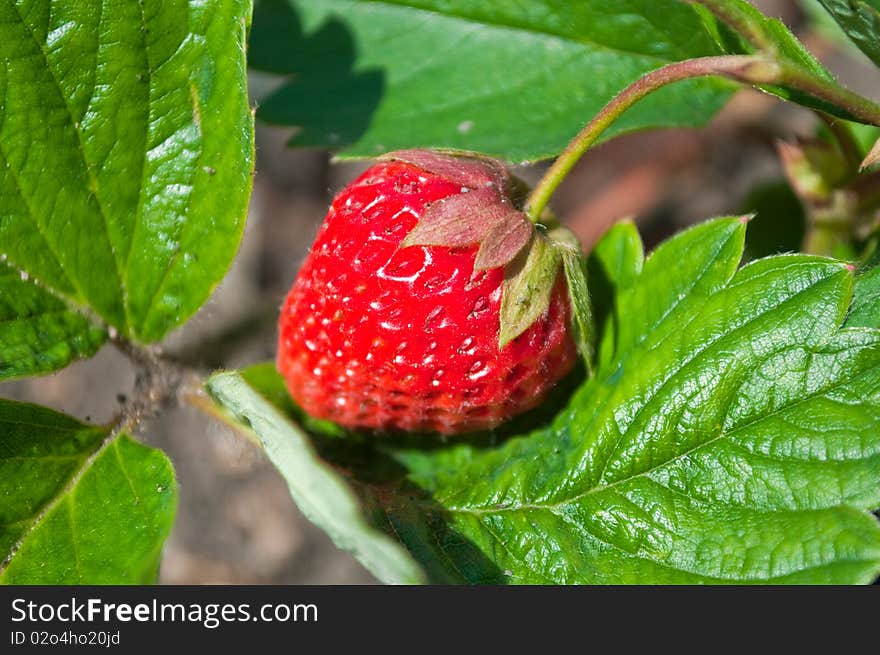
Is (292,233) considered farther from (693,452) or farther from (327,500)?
(327,500)

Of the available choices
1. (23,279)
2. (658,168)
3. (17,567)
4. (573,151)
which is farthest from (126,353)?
(658,168)

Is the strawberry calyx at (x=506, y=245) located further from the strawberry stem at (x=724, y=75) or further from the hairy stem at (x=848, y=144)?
the hairy stem at (x=848, y=144)

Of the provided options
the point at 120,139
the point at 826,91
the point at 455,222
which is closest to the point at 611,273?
the point at 455,222

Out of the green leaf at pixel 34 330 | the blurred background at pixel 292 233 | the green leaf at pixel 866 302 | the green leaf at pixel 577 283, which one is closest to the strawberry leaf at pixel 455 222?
the green leaf at pixel 577 283

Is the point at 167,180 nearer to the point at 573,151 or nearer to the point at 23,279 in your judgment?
the point at 23,279

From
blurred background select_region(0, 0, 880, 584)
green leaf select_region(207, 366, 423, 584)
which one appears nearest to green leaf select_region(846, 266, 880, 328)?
green leaf select_region(207, 366, 423, 584)

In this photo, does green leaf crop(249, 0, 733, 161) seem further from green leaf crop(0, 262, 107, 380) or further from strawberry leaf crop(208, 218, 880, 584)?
green leaf crop(0, 262, 107, 380)
